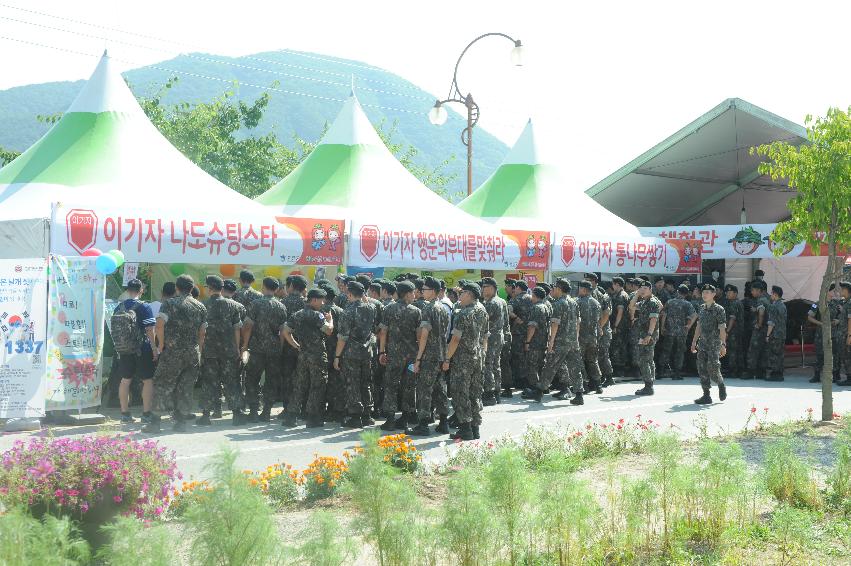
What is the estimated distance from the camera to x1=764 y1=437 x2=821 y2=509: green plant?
20.7ft

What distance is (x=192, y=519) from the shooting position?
Answer: 159 inches

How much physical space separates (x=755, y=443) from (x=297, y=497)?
493 cm

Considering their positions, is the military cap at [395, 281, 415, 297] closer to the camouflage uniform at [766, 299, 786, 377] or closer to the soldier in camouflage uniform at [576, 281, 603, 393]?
the soldier in camouflage uniform at [576, 281, 603, 393]

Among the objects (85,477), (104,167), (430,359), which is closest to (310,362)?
(430,359)

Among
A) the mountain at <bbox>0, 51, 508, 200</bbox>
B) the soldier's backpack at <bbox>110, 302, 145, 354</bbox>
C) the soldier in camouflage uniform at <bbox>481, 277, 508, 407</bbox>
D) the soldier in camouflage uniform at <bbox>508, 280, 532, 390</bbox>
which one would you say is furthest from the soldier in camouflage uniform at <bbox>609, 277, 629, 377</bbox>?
the mountain at <bbox>0, 51, 508, 200</bbox>

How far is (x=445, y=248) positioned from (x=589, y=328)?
2895 millimetres

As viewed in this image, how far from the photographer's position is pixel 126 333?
9.91m

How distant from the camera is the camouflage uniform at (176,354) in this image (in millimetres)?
9664

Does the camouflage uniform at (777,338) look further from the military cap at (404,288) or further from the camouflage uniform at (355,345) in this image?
the camouflage uniform at (355,345)

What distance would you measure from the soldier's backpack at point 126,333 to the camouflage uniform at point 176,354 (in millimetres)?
465

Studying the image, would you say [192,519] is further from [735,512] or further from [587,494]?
[735,512]

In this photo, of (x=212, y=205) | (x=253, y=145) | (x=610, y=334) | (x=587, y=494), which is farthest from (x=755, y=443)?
(x=253, y=145)

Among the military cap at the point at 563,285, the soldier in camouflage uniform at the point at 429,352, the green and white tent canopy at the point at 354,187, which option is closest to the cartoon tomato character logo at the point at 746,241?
the green and white tent canopy at the point at 354,187

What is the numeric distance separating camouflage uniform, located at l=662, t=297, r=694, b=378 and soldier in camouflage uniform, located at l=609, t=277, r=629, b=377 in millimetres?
720
